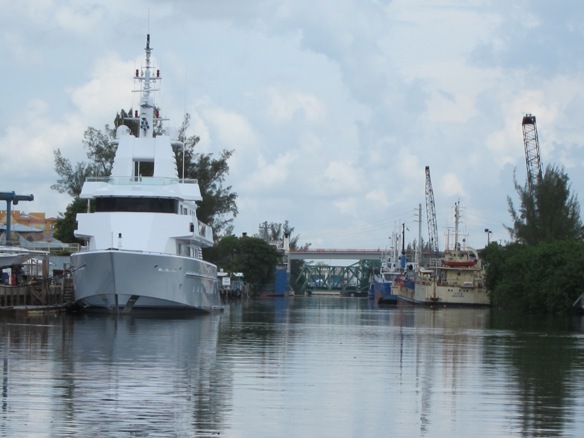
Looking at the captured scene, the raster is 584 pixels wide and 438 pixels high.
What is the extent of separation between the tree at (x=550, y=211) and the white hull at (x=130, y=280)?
53959 mm

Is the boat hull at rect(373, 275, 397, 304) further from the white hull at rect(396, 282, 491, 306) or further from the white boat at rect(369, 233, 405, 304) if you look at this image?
A: the white hull at rect(396, 282, 491, 306)

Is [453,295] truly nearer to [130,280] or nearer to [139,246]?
[139,246]

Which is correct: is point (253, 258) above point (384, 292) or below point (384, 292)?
above

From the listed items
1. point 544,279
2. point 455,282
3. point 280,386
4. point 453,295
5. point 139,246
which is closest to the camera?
point 280,386

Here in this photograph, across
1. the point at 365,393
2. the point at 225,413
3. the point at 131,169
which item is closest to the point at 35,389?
the point at 225,413

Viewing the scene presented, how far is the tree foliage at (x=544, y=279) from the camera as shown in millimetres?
79125

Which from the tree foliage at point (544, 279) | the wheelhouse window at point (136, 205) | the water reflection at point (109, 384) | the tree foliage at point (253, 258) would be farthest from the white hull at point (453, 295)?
the water reflection at point (109, 384)

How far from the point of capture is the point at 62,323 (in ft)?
147

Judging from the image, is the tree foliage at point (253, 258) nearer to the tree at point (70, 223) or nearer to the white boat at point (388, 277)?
→ the white boat at point (388, 277)

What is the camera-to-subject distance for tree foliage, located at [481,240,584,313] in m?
79.1

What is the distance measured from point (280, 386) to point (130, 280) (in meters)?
31.7

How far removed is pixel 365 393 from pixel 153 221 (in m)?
35.5

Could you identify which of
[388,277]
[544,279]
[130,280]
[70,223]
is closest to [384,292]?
[388,277]

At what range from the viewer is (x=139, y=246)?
55.5 meters
